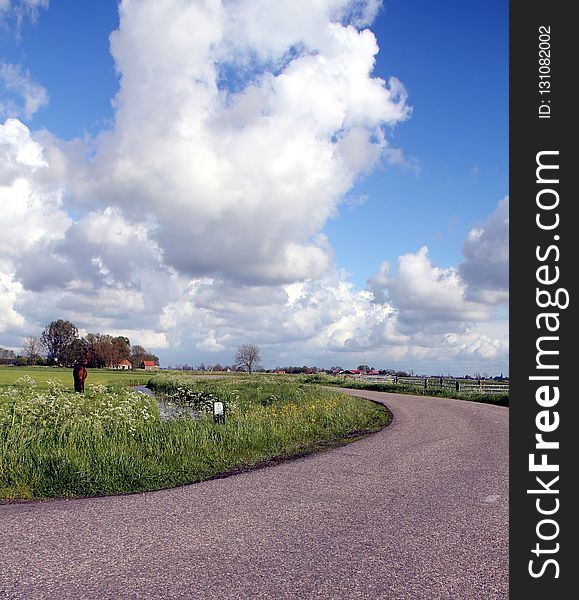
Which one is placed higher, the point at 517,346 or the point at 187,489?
the point at 517,346

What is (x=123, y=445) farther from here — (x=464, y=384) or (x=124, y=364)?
(x=124, y=364)

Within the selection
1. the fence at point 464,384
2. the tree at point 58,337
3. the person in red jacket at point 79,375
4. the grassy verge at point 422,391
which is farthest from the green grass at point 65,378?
the tree at point 58,337

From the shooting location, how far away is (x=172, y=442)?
38.7ft

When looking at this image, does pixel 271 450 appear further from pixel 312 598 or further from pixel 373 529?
pixel 312 598

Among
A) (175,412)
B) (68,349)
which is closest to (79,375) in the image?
(175,412)

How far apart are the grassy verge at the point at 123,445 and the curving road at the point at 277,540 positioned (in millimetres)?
794

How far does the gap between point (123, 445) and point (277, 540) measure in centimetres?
607

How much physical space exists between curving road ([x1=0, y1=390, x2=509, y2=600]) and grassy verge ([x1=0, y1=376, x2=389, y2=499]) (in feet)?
2.60

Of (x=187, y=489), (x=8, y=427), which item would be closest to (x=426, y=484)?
(x=187, y=489)

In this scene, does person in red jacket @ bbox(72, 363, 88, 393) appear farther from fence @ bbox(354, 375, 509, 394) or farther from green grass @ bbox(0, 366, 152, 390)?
fence @ bbox(354, 375, 509, 394)

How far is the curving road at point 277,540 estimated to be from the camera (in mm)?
4848

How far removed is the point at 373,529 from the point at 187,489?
323cm

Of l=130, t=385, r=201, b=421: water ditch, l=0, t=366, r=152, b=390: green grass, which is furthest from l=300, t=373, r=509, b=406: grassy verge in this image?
l=0, t=366, r=152, b=390: green grass

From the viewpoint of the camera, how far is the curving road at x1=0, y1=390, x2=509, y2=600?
4848 millimetres
